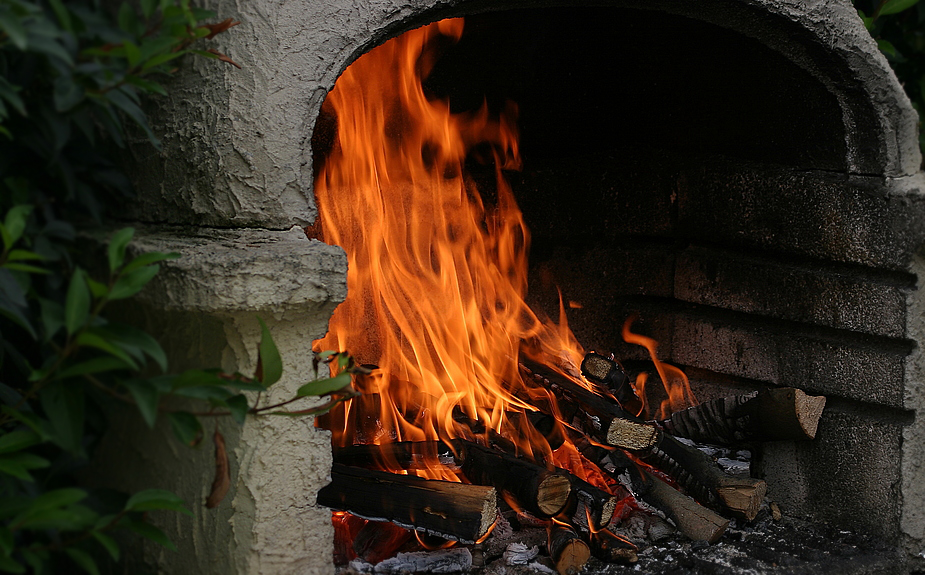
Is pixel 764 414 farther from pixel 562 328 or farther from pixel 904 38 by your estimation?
pixel 904 38

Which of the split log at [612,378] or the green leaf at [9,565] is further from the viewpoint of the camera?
the split log at [612,378]

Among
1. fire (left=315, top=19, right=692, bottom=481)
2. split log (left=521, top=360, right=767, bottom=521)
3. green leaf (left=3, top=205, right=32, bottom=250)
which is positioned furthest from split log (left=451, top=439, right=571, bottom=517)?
green leaf (left=3, top=205, right=32, bottom=250)

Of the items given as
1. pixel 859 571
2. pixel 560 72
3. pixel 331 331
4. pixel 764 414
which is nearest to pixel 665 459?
pixel 764 414

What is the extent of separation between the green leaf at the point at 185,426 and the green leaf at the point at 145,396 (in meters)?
0.06

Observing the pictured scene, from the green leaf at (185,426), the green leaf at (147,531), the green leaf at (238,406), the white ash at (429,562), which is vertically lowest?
the white ash at (429,562)

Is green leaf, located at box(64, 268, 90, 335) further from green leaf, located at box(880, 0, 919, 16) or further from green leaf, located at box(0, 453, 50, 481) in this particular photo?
green leaf, located at box(880, 0, 919, 16)

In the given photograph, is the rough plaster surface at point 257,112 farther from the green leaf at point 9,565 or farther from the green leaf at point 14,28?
the green leaf at point 9,565

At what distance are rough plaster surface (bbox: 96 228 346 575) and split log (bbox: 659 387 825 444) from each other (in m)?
1.34

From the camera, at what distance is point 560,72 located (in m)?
2.89

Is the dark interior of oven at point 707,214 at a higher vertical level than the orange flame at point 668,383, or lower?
higher

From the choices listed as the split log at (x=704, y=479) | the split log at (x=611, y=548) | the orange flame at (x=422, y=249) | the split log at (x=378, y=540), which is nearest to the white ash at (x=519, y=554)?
the split log at (x=611, y=548)

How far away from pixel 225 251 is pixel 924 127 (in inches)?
107

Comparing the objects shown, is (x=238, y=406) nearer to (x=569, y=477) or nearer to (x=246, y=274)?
(x=246, y=274)

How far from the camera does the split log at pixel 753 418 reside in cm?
231
